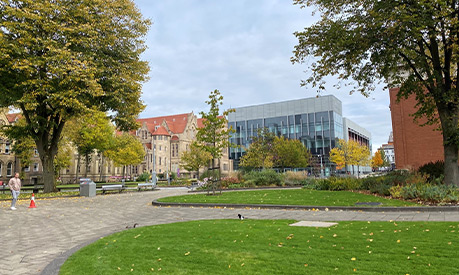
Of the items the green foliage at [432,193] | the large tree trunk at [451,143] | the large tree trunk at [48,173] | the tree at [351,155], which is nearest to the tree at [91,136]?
the large tree trunk at [48,173]

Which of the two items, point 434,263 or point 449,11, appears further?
point 449,11

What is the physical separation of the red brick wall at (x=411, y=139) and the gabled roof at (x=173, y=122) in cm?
5968

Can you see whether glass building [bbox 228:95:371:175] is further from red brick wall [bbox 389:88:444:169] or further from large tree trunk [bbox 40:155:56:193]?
large tree trunk [bbox 40:155:56:193]

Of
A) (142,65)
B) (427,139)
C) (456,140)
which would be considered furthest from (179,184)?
(456,140)

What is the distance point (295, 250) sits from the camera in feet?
18.5

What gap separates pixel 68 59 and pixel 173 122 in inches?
2699

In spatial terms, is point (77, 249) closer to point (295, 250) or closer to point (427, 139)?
point (295, 250)

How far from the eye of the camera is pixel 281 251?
562cm

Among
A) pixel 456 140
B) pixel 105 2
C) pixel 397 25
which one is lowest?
pixel 456 140

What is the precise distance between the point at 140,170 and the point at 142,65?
60170 mm

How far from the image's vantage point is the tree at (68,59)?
20281 millimetres

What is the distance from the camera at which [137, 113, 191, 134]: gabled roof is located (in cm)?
8619

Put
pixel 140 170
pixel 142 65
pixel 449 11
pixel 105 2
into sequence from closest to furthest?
pixel 449 11 < pixel 105 2 < pixel 142 65 < pixel 140 170

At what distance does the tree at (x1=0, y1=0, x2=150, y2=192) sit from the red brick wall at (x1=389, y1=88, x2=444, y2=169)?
87.9ft
